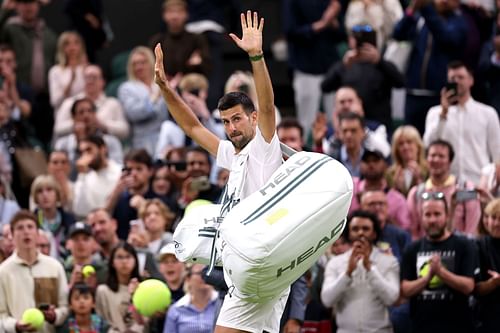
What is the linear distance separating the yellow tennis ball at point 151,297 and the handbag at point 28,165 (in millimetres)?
3851

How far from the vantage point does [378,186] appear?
1401cm

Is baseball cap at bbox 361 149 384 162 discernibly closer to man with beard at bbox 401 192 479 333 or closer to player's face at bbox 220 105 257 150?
man with beard at bbox 401 192 479 333

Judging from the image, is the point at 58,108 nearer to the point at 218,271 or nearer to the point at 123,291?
the point at 123,291

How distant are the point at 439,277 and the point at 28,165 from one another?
551 cm

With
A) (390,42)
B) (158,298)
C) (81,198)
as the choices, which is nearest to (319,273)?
(158,298)

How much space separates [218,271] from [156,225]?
2.62 meters

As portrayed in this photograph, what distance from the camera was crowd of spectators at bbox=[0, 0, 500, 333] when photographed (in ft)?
41.5

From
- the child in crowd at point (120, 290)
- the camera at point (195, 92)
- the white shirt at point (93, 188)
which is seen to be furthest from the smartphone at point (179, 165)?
the child in crowd at point (120, 290)

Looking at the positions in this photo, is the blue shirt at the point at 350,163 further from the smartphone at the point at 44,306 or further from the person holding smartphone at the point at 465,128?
the smartphone at the point at 44,306

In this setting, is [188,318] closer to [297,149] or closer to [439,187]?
[297,149]

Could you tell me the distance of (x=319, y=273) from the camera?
13.3 meters

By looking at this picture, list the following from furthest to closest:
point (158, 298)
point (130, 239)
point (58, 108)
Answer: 1. point (58, 108)
2. point (130, 239)
3. point (158, 298)

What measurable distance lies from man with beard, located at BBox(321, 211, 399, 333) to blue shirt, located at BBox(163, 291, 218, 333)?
0.96 m

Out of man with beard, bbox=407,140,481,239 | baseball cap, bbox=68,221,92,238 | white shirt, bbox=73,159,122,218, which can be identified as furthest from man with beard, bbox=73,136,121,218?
man with beard, bbox=407,140,481,239
